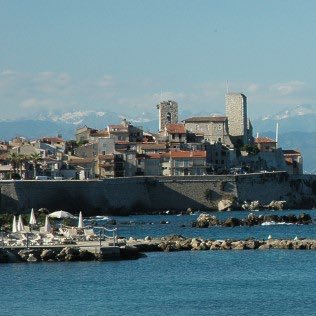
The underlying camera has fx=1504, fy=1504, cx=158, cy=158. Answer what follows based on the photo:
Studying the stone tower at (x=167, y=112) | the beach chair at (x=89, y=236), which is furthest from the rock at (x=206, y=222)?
the stone tower at (x=167, y=112)

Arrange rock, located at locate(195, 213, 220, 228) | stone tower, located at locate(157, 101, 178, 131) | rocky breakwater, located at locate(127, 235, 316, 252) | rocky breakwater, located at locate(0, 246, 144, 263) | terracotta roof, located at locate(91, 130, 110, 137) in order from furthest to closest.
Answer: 1. stone tower, located at locate(157, 101, 178, 131)
2. terracotta roof, located at locate(91, 130, 110, 137)
3. rock, located at locate(195, 213, 220, 228)
4. rocky breakwater, located at locate(127, 235, 316, 252)
5. rocky breakwater, located at locate(0, 246, 144, 263)

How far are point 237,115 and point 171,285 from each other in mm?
97004

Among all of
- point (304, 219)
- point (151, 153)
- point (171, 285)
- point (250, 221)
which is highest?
point (151, 153)

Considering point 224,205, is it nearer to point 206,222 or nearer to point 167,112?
point 206,222

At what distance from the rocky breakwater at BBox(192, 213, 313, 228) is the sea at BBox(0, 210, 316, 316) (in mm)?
26224

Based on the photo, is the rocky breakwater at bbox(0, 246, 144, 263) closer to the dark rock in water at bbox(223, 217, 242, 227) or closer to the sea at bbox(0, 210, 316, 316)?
the sea at bbox(0, 210, 316, 316)

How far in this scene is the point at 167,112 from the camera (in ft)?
539

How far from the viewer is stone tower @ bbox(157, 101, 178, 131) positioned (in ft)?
536

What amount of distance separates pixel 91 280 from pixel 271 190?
238 feet

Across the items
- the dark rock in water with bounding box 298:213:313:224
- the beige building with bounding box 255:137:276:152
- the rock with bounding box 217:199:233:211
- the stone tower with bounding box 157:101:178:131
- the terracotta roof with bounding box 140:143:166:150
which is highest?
the stone tower with bounding box 157:101:178:131

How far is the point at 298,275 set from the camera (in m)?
63.9

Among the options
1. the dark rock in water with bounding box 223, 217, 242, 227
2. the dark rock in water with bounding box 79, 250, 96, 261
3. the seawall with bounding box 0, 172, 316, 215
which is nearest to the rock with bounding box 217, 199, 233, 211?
the seawall with bounding box 0, 172, 316, 215

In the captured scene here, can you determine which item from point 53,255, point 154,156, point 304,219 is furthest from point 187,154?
point 53,255

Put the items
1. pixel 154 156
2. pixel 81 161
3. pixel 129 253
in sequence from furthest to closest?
pixel 154 156, pixel 81 161, pixel 129 253
